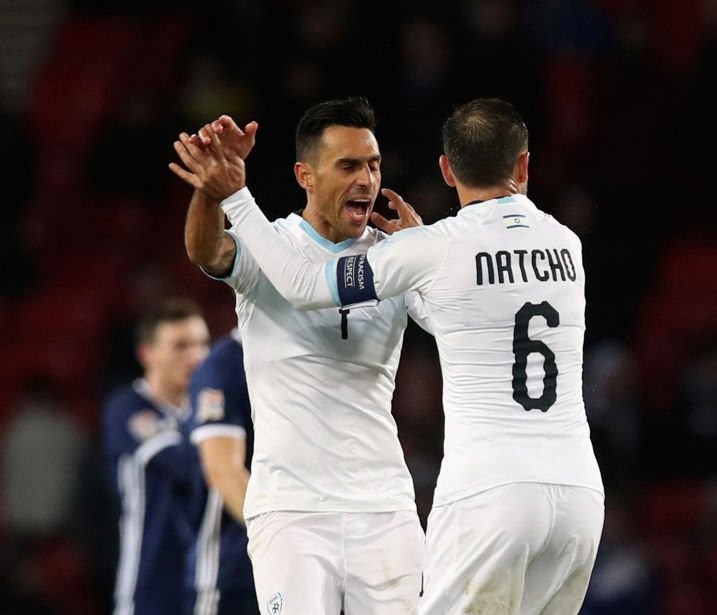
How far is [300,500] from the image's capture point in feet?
15.6

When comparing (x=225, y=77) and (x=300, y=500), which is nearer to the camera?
(x=300, y=500)

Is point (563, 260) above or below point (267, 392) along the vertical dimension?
above

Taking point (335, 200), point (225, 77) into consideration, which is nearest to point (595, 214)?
point (225, 77)

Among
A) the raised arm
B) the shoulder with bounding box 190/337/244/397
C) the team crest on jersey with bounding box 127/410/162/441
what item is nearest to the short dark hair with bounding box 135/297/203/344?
the team crest on jersey with bounding box 127/410/162/441

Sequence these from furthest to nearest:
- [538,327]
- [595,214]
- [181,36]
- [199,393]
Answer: [181,36], [595,214], [199,393], [538,327]

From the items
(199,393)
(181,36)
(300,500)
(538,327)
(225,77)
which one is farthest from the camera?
(181,36)

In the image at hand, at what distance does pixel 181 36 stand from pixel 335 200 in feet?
25.8

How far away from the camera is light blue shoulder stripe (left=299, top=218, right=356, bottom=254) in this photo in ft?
16.3

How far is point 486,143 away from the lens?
14.8ft

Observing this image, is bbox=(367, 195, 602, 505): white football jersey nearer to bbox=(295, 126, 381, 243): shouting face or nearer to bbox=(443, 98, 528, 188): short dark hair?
bbox=(443, 98, 528, 188): short dark hair

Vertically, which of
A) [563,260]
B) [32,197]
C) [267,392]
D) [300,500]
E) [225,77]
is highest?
[225,77]

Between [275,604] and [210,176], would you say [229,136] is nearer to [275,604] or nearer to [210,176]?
[210,176]

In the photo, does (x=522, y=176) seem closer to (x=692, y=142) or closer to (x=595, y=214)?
(x=595, y=214)

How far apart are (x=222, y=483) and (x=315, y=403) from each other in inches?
48.4
